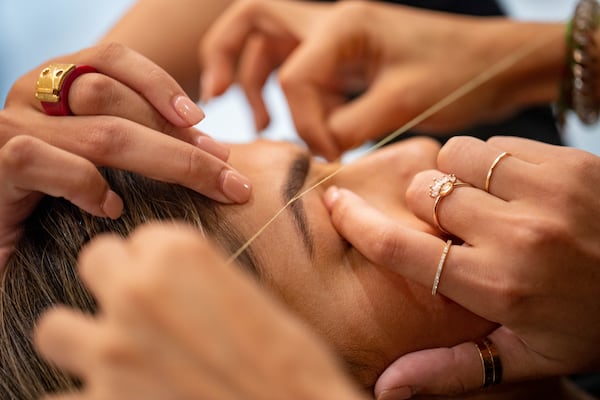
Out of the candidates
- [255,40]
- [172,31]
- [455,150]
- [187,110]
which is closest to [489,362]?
[455,150]

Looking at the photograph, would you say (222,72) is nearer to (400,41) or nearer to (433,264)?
(400,41)

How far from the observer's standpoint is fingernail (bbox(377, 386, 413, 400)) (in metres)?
0.77

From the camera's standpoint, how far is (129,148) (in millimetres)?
733

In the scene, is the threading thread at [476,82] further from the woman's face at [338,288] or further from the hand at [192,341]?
the hand at [192,341]

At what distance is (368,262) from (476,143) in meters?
0.20

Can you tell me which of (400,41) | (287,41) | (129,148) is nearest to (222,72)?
(287,41)

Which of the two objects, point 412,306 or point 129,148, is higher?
point 129,148

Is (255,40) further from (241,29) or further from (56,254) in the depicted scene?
(56,254)

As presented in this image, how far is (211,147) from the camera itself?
0.81 metres

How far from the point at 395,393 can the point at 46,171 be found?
1.57 feet

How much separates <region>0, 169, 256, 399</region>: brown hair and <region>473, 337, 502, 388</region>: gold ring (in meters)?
0.30

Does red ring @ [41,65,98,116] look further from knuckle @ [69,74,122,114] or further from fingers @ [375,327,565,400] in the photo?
fingers @ [375,327,565,400]

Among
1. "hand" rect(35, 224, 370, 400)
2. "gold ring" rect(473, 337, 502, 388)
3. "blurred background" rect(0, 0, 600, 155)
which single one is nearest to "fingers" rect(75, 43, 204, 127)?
"hand" rect(35, 224, 370, 400)

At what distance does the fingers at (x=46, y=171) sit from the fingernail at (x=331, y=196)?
11.5 inches
